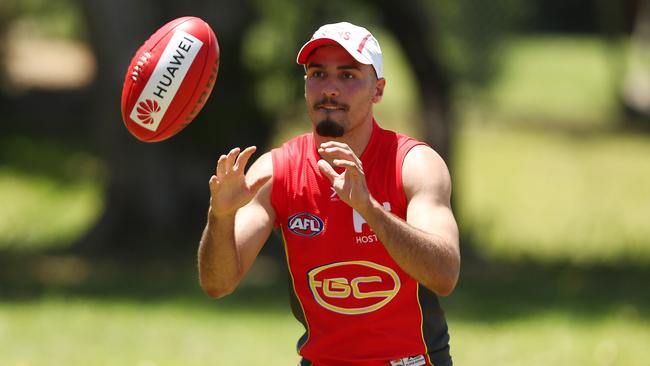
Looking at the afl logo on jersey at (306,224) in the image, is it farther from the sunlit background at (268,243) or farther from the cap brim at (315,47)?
the sunlit background at (268,243)

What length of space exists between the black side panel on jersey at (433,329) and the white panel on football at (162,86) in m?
1.37

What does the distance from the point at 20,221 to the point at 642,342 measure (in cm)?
1038

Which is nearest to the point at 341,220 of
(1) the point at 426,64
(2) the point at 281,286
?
(2) the point at 281,286

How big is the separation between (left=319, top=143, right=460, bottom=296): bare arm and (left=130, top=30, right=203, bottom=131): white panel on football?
3.72ft

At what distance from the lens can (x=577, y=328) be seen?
414 inches

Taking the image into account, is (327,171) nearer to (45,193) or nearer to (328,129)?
(328,129)

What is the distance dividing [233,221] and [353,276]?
0.53 metres

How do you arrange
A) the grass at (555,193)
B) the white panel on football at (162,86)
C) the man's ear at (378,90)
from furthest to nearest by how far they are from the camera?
1. the grass at (555,193)
2. the white panel on football at (162,86)
3. the man's ear at (378,90)

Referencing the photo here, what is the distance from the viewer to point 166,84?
545 cm

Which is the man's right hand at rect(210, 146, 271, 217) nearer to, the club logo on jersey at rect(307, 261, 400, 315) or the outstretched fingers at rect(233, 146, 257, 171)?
the outstretched fingers at rect(233, 146, 257, 171)

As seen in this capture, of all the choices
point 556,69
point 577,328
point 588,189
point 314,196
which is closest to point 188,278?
point 577,328

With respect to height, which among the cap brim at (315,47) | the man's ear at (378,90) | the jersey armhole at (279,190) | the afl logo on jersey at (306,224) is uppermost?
the cap brim at (315,47)

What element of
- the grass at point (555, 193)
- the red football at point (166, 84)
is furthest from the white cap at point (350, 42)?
the grass at point (555, 193)

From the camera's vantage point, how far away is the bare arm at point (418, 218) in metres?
4.43
